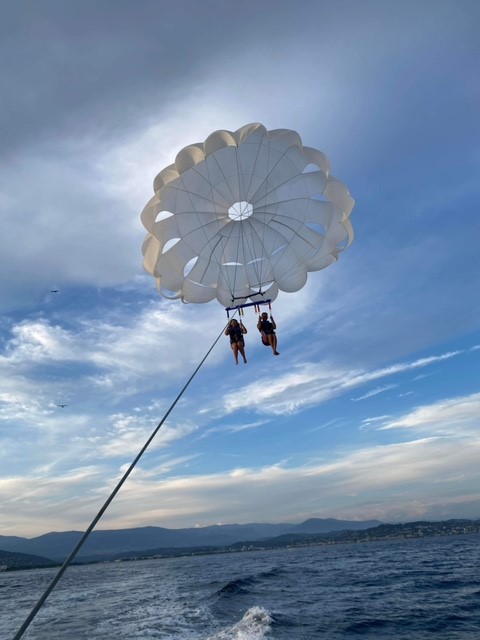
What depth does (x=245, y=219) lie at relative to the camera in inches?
604

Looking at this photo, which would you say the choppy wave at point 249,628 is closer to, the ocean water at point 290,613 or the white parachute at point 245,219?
the ocean water at point 290,613

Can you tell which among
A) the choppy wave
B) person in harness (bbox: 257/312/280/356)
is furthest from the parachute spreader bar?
the choppy wave

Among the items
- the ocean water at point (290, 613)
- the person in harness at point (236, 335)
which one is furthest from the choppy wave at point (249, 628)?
the person in harness at point (236, 335)

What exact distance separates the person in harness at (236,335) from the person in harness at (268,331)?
55 cm

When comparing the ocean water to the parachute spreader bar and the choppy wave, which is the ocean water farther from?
the parachute spreader bar

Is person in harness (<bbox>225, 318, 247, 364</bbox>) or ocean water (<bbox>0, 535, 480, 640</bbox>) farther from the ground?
person in harness (<bbox>225, 318, 247, 364</bbox>)

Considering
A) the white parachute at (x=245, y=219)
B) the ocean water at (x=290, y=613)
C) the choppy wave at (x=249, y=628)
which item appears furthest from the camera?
the ocean water at (x=290, y=613)

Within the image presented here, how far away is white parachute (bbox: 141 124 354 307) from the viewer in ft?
43.9

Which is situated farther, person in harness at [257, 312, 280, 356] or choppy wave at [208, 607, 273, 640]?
choppy wave at [208, 607, 273, 640]

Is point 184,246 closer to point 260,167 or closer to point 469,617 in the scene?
point 260,167

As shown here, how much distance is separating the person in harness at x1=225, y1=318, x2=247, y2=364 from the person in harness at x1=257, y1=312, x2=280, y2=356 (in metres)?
0.55

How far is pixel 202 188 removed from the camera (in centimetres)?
1388

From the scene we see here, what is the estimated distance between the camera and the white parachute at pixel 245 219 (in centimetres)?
1338

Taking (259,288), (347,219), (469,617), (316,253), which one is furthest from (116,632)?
(347,219)
